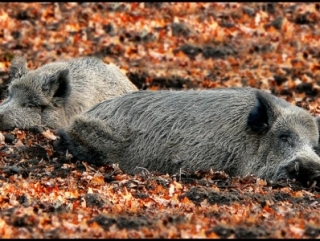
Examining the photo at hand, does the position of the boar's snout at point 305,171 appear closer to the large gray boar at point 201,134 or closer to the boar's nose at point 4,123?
the large gray boar at point 201,134

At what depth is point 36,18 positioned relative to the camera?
21.7 m

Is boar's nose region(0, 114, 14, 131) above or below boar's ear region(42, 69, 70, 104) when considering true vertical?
below

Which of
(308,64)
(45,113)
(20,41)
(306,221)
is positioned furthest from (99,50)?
(306,221)

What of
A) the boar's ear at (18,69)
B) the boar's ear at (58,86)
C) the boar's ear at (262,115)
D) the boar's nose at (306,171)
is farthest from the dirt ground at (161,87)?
the boar's ear at (18,69)

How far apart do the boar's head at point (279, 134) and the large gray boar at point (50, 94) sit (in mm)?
3868

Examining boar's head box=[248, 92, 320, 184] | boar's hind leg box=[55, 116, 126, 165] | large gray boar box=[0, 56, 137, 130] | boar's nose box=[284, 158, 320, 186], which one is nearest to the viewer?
boar's nose box=[284, 158, 320, 186]

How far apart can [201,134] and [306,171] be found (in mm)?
1723

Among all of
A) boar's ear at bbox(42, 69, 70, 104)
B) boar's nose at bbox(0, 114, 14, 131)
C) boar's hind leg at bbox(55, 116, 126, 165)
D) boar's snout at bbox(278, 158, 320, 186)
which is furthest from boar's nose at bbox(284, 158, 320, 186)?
boar's nose at bbox(0, 114, 14, 131)

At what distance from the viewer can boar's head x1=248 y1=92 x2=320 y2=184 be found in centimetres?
1130

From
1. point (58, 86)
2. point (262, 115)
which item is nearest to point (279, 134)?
point (262, 115)

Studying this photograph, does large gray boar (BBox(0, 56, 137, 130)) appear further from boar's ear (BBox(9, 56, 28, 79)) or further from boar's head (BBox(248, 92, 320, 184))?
boar's head (BBox(248, 92, 320, 184))

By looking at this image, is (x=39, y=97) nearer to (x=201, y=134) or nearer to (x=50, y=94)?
(x=50, y=94)

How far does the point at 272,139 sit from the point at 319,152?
600 mm

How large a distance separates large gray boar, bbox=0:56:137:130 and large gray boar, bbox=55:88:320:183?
1.49m
